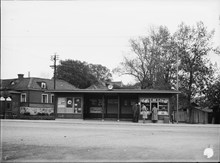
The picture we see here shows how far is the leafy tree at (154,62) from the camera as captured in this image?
4256 cm

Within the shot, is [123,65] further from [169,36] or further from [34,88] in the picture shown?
[34,88]

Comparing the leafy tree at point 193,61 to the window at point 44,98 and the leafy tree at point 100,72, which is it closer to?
the window at point 44,98

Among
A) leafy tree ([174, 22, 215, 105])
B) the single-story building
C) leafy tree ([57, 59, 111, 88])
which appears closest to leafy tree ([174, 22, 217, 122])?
leafy tree ([174, 22, 215, 105])

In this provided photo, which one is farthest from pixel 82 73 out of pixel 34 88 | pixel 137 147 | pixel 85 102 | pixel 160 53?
pixel 137 147

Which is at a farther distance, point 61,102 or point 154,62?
point 154,62

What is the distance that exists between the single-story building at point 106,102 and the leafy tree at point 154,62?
12.8 m

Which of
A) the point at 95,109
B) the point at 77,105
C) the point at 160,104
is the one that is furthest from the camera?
the point at 95,109

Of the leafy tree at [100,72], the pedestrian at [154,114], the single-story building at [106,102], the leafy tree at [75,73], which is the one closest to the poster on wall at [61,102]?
the single-story building at [106,102]

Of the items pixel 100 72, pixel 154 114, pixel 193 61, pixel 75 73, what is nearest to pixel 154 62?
pixel 193 61

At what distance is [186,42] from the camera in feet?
139

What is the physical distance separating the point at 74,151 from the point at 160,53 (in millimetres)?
36237

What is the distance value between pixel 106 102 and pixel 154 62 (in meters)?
15.0

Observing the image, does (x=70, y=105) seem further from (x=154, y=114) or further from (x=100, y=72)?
(x=100, y=72)

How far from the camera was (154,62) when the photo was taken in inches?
1722
